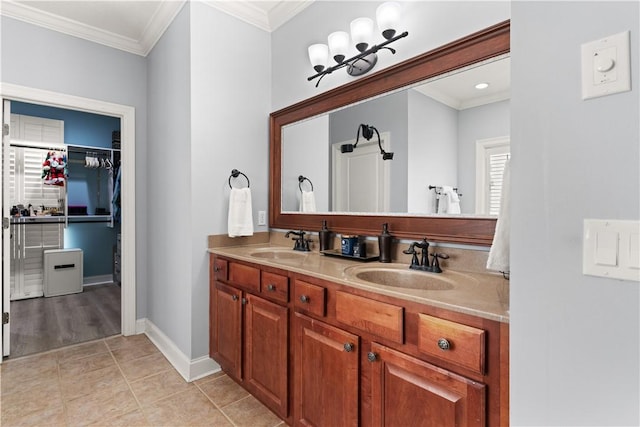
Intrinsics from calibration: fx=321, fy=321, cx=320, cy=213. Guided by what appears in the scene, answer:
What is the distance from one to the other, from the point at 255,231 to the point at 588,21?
2.21 m

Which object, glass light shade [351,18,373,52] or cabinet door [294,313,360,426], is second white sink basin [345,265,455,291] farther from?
glass light shade [351,18,373,52]

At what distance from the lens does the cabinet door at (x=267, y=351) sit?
158cm

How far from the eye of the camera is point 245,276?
1.87 meters

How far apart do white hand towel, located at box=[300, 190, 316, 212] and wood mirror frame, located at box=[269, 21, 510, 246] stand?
47 millimetres

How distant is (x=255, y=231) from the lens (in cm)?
252

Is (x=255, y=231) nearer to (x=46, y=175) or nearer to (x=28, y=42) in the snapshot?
(x=28, y=42)

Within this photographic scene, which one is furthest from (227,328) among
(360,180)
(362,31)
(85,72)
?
(85,72)

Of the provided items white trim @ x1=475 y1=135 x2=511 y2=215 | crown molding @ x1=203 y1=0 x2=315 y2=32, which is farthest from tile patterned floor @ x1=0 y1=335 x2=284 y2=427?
crown molding @ x1=203 y1=0 x2=315 y2=32

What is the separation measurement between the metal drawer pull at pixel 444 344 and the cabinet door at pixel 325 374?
1.15ft

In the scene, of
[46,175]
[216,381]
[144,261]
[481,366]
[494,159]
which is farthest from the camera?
[46,175]

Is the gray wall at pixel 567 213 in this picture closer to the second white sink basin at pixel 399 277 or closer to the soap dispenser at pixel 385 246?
the second white sink basin at pixel 399 277

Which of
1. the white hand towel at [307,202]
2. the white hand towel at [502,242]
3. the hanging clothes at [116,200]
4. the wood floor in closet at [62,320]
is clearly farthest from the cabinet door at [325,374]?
the hanging clothes at [116,200]

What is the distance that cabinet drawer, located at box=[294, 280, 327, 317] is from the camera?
54.2 inches

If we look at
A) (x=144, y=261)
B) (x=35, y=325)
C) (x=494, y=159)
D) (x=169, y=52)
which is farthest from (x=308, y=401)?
(x=35, y=325)
